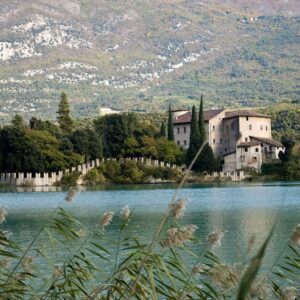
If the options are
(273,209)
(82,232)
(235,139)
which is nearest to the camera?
(82,232)

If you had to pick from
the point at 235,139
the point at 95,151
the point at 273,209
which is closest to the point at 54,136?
the point at 95,151

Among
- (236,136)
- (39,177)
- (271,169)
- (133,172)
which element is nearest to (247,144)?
(236,136)

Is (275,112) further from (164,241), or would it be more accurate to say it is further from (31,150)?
(164,241)

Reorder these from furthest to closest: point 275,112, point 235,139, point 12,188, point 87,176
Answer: point 275,112 < point 235,139 < point 87,176 < point 12,188

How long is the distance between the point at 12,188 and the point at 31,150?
3188mm

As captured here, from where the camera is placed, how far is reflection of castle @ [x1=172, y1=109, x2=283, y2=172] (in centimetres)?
7050

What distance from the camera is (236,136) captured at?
73500 mm

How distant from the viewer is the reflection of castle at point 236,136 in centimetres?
7050

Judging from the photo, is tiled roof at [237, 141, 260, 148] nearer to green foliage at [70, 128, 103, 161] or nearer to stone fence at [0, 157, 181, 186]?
green foliage at [70, 128, 103, 161]

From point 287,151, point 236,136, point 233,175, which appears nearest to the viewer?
point 287,151

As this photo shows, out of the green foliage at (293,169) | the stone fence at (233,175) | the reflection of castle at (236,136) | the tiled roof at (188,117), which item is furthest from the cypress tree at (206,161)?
the tiled roof at (188,117)

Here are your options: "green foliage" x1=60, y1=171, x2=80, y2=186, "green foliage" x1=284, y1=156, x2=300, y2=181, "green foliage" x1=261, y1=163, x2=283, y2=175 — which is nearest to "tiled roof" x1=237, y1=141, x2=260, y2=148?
"green foliage" x1=261, y1=163, x2=283, y2=175

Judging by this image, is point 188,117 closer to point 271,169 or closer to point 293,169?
point 271,169

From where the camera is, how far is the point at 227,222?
89.4 feet
